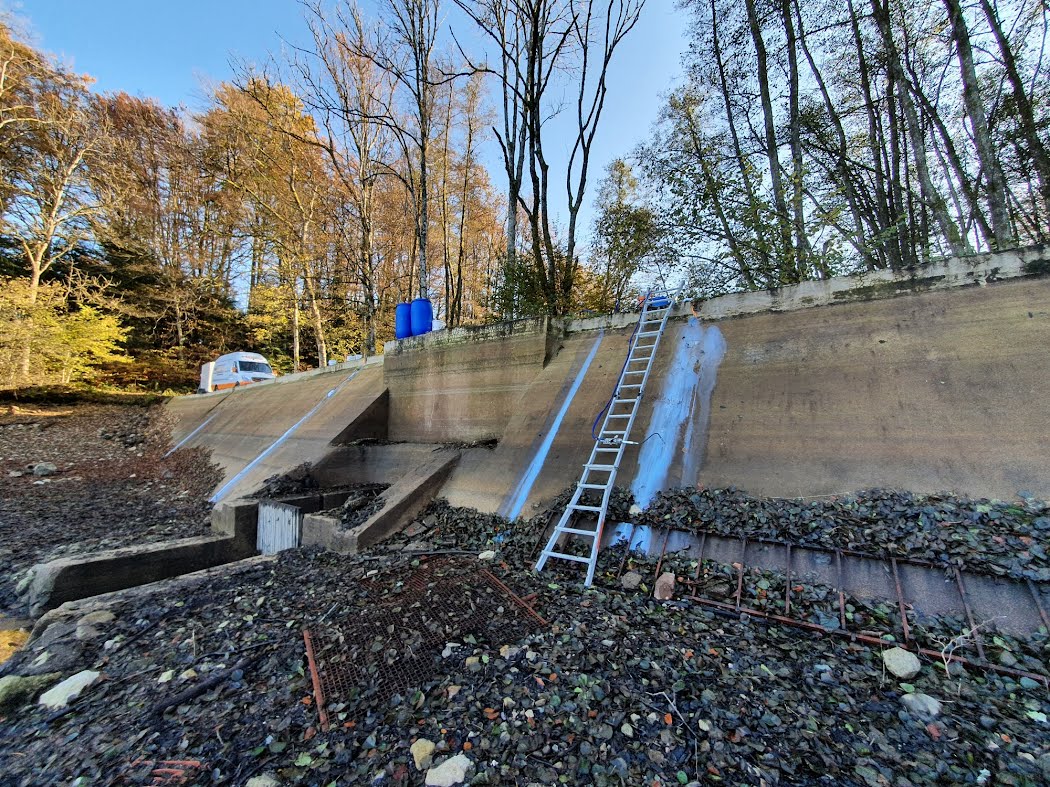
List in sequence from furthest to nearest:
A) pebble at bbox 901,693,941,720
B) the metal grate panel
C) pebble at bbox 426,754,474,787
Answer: the metal grate panel
pebble at bbox 901,693,941,720
pebble at bbox 426,754,474,787

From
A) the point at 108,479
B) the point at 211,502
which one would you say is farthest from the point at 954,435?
the point at 108,479

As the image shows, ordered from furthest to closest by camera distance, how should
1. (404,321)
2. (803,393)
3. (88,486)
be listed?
(88,486)
(404,321)
(803,393)

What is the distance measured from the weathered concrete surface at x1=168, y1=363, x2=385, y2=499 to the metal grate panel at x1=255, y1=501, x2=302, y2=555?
1255mm

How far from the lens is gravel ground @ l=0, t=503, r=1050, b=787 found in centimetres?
151

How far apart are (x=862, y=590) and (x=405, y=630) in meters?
2.58

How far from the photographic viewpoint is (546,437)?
4.56 m

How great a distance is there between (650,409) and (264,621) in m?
3.49

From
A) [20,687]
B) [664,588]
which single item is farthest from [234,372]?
[664,588]

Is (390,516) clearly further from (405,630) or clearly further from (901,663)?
(901,663)

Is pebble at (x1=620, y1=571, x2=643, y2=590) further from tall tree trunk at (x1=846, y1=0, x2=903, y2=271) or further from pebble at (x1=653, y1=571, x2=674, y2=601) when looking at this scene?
tall tree trunk at (x1=846, y1=0, x2=903, y2=271)

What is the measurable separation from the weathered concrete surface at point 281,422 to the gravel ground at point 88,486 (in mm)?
548

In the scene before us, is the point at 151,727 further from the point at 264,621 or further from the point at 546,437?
the point at 546,437

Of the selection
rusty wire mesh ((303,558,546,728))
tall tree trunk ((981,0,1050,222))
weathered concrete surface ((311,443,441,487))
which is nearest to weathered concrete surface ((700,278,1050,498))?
rusty wire mesh ((303,558,546,728))

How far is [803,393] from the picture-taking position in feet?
11.5
